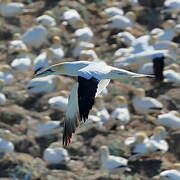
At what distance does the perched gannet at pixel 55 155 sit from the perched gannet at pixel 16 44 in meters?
4.37

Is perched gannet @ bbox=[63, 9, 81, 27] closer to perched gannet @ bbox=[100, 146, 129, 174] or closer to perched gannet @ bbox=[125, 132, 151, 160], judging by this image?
perched gannet @ bbox=[125, 132, 151, 160]

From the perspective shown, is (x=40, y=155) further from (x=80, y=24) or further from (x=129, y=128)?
(x=80, y=24)

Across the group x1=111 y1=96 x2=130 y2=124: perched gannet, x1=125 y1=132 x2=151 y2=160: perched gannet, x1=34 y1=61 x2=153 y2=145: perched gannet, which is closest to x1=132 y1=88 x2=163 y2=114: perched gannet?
x1=111 y1=96 x2=130 y2=124: perched gannet

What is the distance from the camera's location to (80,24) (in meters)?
23.2

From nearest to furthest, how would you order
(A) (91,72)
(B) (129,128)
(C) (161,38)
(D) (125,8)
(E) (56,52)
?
(A) (91,72) → (B) (129,128) → (E) (56,52) → (C) (161,38) → (D) (125,8)

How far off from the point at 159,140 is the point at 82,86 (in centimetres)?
507

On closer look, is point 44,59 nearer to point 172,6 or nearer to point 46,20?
point 46,20

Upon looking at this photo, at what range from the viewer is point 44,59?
70.4ft


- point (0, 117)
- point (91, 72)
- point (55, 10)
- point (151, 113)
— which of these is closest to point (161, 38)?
point (55, 10)

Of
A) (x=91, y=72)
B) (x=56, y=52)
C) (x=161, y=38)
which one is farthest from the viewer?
(x=161, y=38)

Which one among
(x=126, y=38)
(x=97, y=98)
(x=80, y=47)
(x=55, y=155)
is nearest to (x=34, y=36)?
(x=80, y=47)

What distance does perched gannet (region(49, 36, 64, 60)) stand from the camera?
2184cm

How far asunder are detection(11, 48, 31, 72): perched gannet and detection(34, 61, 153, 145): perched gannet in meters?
6.59

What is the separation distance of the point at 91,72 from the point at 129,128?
5.78 m
